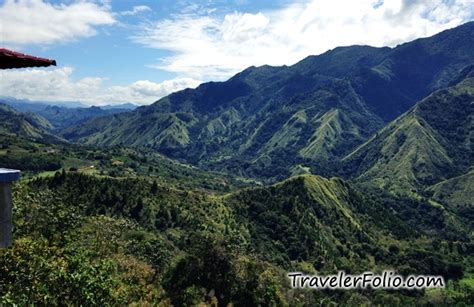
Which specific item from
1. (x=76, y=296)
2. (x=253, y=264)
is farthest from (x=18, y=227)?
(x=253, y=264)

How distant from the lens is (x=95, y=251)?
343ft

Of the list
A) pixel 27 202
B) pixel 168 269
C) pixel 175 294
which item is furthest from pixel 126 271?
pixel 27 202

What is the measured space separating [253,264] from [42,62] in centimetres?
12710

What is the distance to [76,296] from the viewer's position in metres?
65.3

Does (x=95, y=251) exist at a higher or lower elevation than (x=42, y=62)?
lower

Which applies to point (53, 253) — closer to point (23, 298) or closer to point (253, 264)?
point (23, 298)

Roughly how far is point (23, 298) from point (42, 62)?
50.3 meters

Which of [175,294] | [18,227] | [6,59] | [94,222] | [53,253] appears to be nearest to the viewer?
[6,59]

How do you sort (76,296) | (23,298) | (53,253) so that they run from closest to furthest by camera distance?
(23,298), (76,296), (53,253)

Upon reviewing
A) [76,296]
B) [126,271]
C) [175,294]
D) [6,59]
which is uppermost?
[6,59]

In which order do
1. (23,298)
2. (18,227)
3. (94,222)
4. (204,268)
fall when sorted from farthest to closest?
(94,222), (204,268), (18,227), (23,298)

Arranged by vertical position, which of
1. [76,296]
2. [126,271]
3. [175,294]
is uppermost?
[76,296]

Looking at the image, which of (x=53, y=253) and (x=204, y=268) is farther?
(x=204, y=268)

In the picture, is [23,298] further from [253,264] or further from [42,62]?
[253,264]
